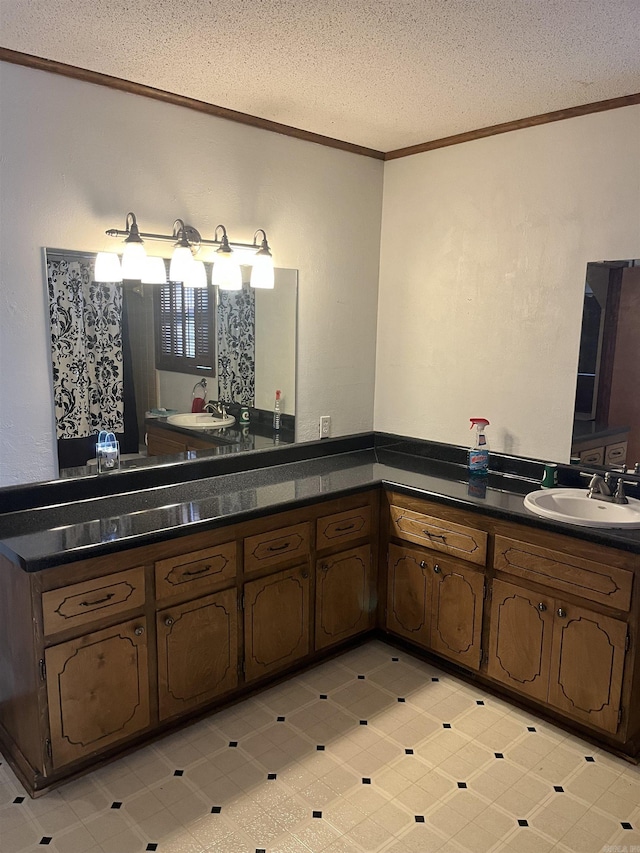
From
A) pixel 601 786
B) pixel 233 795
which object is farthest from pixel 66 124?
pixel 601 786

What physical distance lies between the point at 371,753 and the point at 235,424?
4.99 feet

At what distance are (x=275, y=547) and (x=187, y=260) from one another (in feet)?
4.04

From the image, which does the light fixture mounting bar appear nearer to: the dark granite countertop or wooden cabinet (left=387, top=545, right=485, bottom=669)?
the dark granite countertop

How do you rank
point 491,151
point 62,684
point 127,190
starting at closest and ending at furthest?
1. point 62,684
2. point 127,190
3. point 491,151

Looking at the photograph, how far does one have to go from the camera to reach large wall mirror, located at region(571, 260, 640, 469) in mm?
2682

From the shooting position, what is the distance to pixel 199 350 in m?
2.91

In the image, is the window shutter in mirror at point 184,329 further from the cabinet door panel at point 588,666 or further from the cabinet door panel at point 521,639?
the cabinet door panel at point 588,666

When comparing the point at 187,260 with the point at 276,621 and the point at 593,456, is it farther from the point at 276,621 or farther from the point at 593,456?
the point at 593,456

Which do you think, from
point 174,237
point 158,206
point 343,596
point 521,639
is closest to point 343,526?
point 343,596

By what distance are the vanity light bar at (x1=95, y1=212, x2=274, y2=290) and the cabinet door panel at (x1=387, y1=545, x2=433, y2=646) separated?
1404 mm

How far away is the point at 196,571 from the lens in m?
2.42

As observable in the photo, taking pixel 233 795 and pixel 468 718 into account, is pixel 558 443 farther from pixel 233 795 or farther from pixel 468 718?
pixel 233 795

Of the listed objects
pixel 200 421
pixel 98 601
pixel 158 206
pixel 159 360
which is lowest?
pixel 98 601

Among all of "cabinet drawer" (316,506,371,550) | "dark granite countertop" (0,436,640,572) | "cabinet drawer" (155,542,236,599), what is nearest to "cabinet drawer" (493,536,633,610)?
"dark granite countertop" (0,436,640,572)
